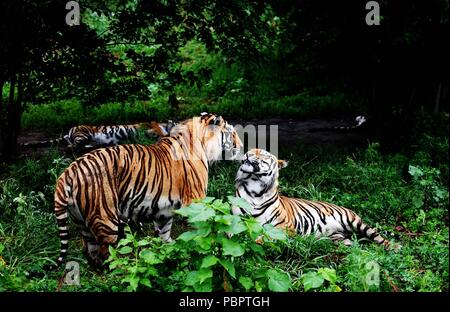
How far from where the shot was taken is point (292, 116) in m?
11.8

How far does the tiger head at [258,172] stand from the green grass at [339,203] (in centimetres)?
62

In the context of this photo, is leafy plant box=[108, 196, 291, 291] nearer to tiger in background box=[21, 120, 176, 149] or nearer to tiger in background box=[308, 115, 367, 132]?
tiger in background box=[21, 120, 176, 149]

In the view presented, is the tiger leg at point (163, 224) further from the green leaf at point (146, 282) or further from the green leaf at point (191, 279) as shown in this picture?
the green leaf at point (191, 279)

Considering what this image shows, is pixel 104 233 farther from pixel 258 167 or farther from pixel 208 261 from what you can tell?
pixel 258 167

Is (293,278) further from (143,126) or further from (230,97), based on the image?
(230,97)

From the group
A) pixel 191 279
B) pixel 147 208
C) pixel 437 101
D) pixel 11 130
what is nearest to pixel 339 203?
pixel 147 208

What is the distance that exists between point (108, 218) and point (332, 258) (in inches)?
79.6

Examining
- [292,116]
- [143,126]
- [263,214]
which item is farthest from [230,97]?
[263,214]

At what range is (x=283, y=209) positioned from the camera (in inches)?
250

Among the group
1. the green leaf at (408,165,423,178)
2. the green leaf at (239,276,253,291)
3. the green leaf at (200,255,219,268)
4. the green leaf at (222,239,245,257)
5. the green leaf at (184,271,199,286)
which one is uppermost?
the green leaf at (408,165,423,178)

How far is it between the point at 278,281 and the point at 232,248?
0.47 metres

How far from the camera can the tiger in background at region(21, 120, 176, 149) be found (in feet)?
30.9

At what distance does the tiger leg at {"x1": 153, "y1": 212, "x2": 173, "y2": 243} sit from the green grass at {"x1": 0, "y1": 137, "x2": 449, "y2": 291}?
524mm

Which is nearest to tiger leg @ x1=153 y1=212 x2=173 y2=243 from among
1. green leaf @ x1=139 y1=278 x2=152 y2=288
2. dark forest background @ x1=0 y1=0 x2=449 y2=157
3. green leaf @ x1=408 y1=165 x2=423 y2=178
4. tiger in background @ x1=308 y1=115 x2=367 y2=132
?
green leaf @ x1=139 y1=278 x2=152 y2=288
